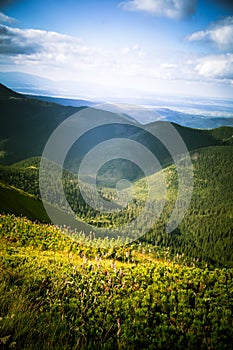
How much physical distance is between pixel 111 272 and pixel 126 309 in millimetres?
2642

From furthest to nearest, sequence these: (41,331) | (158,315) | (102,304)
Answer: (102,304) → (158,315) → (41,331)

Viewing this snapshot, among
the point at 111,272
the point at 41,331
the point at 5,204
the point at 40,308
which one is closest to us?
the point at 41,331

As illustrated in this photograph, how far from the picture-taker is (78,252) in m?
17.7

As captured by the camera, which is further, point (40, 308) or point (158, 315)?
point (158, 315)

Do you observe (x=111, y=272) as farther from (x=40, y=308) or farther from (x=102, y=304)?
(x=40, y=308)

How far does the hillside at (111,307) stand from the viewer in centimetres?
579

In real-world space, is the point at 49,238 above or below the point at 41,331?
below

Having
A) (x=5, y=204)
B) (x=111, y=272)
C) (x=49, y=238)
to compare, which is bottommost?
(x=5, y=204)

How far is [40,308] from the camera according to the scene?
7.02 m

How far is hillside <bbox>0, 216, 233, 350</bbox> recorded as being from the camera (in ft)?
19.0

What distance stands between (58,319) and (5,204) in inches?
3708

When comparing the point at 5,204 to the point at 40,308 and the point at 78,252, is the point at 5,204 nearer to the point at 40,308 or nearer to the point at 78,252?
the point at 78,252

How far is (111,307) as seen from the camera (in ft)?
26.3

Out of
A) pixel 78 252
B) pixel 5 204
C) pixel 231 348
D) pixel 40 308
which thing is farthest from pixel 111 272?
pixel 5 204
